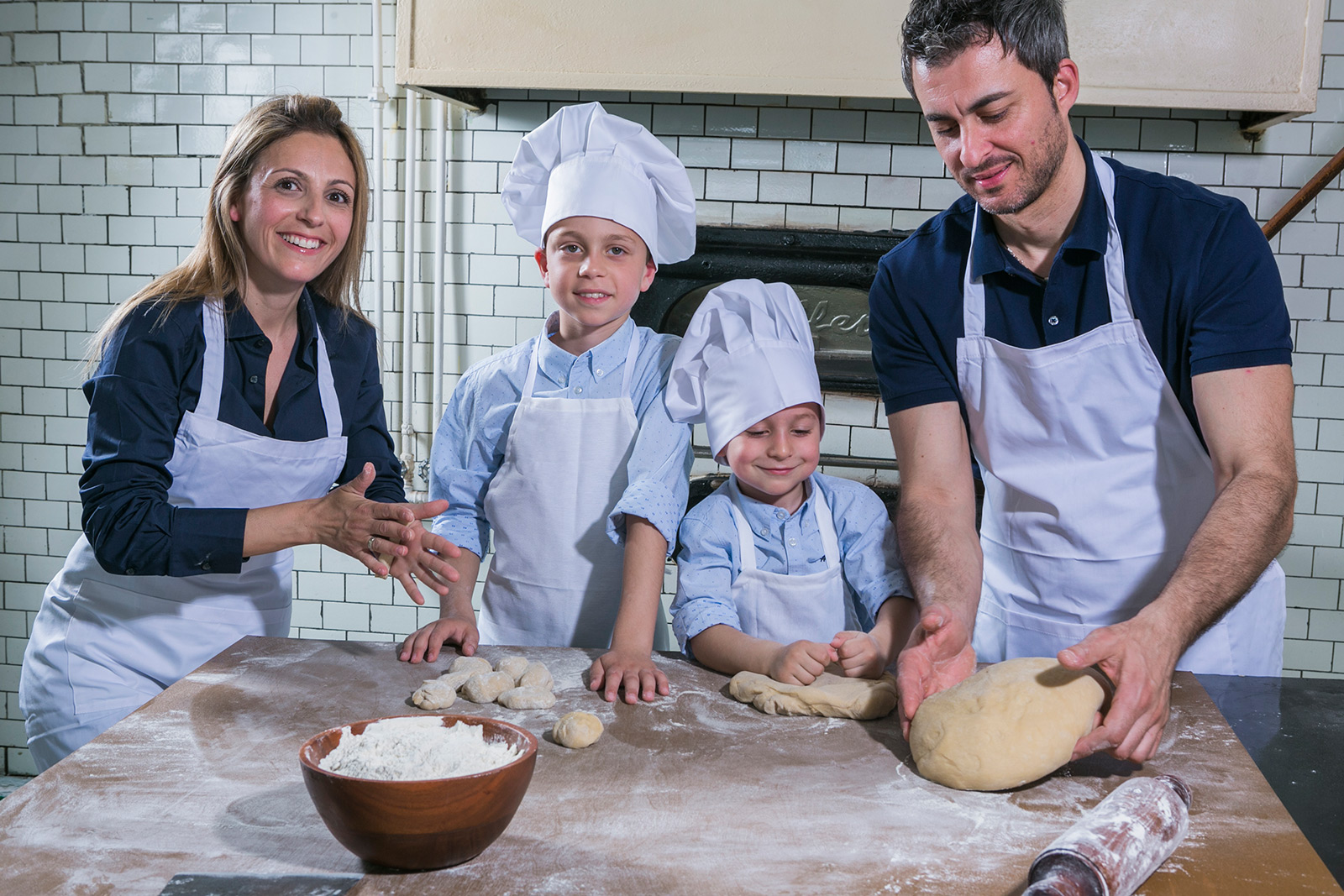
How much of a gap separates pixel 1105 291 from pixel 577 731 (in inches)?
40.3

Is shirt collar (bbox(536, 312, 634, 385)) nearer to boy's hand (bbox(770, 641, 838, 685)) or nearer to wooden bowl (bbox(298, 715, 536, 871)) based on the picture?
boy's hand (bbox(770, 641, 838, 685))

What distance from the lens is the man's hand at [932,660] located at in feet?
3.89

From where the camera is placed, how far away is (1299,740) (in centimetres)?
118

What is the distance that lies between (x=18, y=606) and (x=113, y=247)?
1190 mm

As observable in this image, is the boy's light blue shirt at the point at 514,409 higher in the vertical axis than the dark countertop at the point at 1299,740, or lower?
higher

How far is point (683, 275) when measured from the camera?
115 inches

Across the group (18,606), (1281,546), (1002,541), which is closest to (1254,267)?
(1281,546)

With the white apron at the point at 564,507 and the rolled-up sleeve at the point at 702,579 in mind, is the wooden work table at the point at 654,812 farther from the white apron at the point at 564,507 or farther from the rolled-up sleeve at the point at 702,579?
the white apron at the point at 564,507

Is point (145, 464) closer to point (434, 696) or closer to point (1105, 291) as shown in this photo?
point (434, 696)

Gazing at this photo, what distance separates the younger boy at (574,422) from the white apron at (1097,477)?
0.53m

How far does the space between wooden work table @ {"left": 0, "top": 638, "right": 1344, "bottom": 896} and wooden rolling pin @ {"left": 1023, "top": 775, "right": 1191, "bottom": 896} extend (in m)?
0.04

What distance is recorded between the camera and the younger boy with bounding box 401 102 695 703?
168 cm

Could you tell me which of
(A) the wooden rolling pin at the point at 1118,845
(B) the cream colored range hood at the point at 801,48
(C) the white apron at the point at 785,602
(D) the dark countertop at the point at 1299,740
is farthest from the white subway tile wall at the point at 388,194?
(A) the wooden rolling pin at the point at 1118,845

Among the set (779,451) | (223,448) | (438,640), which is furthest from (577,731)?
(223,448)
